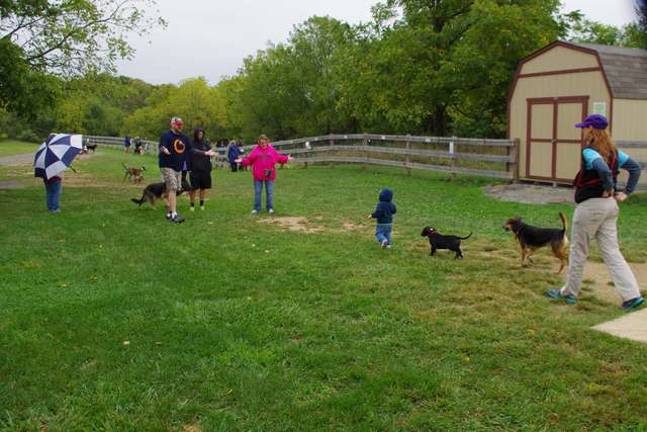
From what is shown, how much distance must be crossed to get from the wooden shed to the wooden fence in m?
0.53

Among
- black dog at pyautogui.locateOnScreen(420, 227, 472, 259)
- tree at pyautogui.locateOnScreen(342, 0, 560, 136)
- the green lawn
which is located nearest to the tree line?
tree at pyautogui.locateOnScreen(342, 0, 560, 136)

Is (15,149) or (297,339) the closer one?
(297,339)

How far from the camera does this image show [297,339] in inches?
209

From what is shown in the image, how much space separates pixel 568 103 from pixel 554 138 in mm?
911

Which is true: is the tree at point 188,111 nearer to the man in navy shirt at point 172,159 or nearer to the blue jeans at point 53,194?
the blue jeans at point 53,194

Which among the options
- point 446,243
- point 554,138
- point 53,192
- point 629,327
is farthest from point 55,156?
point 554,138

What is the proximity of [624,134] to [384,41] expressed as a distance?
12.8m

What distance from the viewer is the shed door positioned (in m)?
15.2

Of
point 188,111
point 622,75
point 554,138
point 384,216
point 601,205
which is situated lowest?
point 384,216

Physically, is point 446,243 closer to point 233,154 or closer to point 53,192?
point 53,192

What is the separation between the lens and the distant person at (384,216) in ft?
28.7

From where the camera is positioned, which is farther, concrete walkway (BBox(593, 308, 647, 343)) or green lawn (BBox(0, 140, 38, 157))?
green lawn (BBox(0, 140, 38, 157))

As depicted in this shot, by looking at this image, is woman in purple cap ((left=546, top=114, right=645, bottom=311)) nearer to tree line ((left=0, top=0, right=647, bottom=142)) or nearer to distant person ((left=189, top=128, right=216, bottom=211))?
tree line ((left=0, top=0, right=647, bottom=142))

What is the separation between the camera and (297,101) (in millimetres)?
44875
